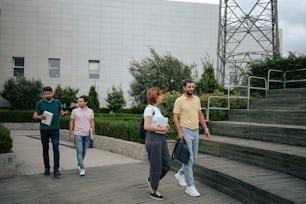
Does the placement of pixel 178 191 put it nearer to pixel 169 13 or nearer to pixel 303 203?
pixel 303 203

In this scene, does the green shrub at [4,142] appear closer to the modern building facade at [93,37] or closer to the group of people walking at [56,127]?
the group of people walking at [56,127]

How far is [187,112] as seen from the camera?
5824mm

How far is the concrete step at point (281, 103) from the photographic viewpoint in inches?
368

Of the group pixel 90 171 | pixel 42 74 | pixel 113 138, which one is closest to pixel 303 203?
pixel 90 171

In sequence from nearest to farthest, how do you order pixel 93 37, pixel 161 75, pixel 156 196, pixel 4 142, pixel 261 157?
pixel 156 196, pixel 261 157, pixel 4 142, pixel 161 75, pixel 93 37

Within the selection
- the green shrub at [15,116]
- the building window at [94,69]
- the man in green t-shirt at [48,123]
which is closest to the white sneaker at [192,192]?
the man in green t-shirt at [48,123]

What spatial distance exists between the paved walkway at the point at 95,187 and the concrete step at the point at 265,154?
112cm

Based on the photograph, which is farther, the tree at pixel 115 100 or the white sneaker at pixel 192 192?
the tree at pixel 115 100

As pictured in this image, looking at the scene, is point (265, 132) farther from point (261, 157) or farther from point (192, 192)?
point (192, 192)

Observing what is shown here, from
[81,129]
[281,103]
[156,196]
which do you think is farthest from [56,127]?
[281,103]

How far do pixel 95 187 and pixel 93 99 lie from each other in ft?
66.2

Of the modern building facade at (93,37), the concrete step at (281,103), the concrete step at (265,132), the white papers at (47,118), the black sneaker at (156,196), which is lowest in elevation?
the black sneaker at (156,196)

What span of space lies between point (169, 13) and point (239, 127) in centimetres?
2329

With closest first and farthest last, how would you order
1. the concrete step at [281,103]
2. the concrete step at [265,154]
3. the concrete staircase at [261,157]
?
the concrete staircase at [261,157] < the concrete step at [265,154] < the concrete step at [281,103]
